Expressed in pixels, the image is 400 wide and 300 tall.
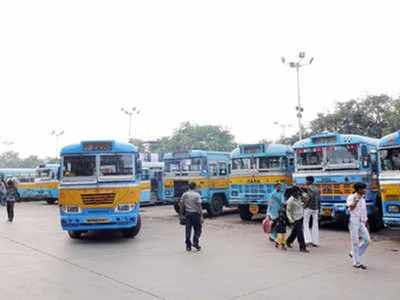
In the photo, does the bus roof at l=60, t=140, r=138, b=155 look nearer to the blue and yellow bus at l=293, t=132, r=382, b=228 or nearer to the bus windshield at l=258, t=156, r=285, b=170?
the blue and yellow bus at l=293, t=132, r=382, b=228

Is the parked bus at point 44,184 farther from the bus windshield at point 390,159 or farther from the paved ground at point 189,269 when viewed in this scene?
the bus windshield at point 390,159

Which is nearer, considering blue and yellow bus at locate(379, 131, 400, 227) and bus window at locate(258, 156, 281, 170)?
blue and yellow bus at locate(379, 131, 400, 227)

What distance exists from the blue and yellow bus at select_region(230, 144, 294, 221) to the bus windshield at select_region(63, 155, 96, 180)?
685 cm

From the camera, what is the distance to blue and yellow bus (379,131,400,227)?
11672 mm

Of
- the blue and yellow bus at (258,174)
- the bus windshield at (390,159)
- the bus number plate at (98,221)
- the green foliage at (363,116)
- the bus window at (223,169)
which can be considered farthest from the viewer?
the green foliage at (363,116)

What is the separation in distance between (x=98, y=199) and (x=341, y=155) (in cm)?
763

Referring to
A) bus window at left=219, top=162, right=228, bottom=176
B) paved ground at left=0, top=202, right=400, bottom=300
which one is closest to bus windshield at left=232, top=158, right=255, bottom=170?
bus window at left=219, top=162, right=228, bottom=176

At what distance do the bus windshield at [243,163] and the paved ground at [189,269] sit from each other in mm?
4400

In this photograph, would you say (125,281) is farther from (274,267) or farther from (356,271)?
(356,271)

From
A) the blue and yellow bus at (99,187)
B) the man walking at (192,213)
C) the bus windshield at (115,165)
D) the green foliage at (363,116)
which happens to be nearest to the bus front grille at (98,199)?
the blue and yellow bus at (99,187)

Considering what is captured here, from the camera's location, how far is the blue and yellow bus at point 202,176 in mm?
19734

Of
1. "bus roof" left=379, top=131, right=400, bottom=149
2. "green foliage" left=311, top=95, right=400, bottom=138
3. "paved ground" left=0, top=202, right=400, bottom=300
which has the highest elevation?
"green foliage" left=311, top=95, right=400, bottom=138

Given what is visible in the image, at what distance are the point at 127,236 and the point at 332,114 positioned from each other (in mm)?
25881

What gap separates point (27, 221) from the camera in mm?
19328
